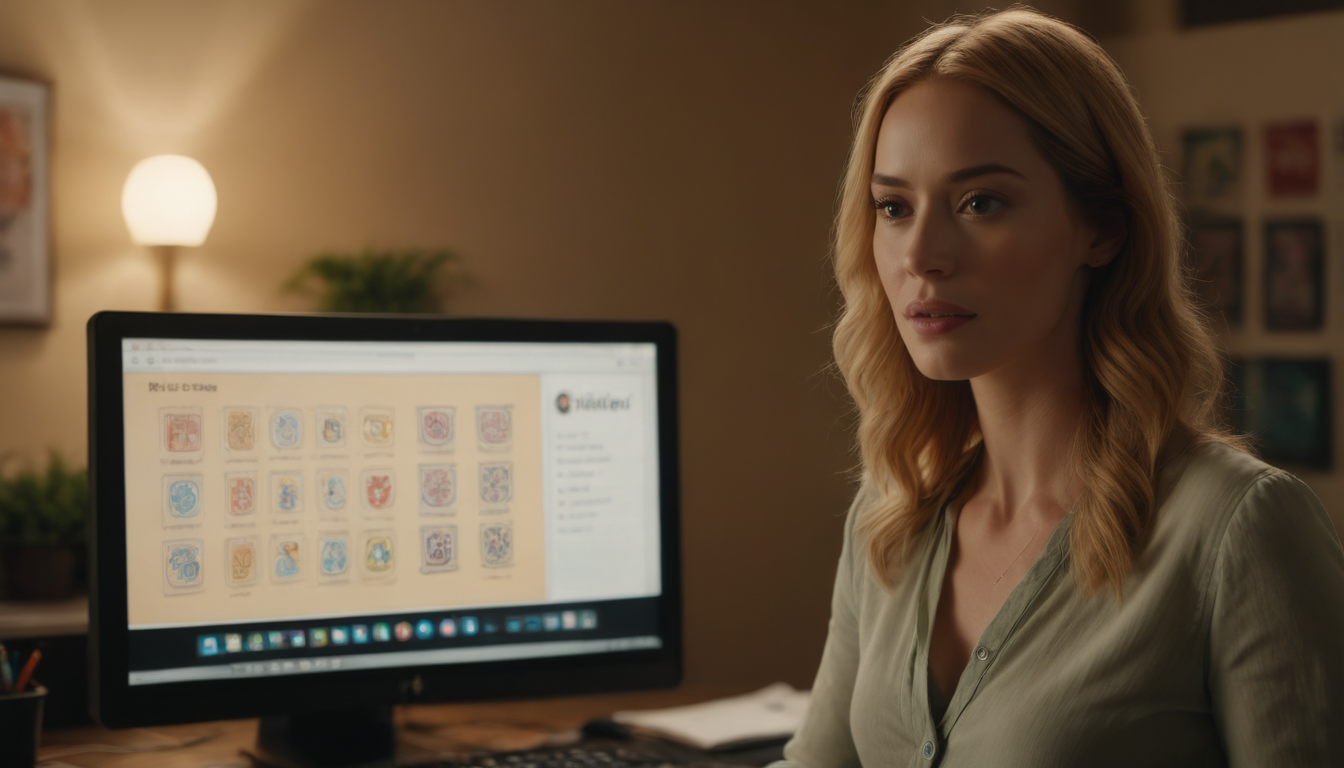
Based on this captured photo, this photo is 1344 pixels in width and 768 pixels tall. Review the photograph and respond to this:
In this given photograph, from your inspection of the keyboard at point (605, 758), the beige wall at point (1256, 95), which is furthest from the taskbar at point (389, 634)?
the beige wall at point (1256, 95)

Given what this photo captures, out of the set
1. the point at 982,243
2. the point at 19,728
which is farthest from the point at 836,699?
the point at 19,728

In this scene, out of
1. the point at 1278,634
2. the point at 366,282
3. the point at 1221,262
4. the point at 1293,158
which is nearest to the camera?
the point at 1278,634

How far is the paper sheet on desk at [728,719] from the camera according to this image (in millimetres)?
1328

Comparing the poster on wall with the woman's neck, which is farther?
the poster on wall

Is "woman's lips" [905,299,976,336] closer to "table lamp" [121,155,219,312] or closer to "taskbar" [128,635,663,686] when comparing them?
"taskbar" [128,635,663,686]

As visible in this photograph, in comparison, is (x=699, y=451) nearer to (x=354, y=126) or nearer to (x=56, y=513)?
(x=354, y=126)

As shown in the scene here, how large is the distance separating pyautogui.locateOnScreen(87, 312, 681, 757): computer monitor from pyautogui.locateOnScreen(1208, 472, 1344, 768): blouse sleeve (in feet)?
2.08

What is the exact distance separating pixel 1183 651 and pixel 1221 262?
2.83 m

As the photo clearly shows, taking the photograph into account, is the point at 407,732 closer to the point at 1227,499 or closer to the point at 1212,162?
the point at 1227,499

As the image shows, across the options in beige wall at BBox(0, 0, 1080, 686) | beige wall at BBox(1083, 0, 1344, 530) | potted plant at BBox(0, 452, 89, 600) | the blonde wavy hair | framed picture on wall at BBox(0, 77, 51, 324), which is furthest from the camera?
beige wall at BBox(1083, 0, 1344, 530)

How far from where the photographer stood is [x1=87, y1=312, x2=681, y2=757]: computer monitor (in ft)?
3.68

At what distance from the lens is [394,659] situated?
1199 mm

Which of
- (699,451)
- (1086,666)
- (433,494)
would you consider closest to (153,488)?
(433,494)

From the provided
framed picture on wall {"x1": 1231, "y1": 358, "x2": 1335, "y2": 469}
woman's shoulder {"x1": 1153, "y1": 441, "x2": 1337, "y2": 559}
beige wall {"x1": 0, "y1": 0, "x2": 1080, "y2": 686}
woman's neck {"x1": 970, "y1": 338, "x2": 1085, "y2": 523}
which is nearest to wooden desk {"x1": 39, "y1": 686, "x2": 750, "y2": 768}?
woman's neck {"x1": 970, "y1": 338, "x2": 1085, "y2": 523}
